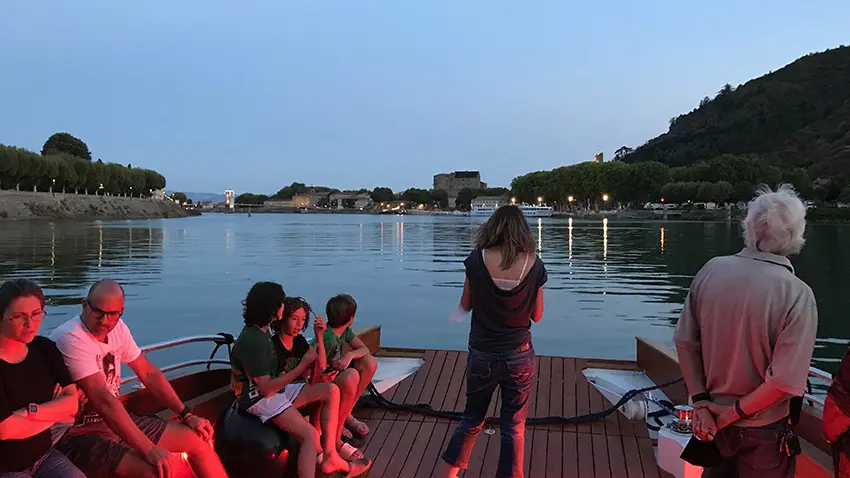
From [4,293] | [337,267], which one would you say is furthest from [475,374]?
[337,267]

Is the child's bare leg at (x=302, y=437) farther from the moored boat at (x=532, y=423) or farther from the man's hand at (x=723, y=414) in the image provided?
the man's hand at (x=723, y=414)

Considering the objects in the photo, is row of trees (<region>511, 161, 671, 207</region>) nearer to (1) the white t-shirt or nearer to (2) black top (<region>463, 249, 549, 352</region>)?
(2) black top (<region>463, 249, 549, 352</region>)

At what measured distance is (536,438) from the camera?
529 centimetres

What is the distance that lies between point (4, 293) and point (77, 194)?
11113cm

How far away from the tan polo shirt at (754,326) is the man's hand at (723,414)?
5 cm

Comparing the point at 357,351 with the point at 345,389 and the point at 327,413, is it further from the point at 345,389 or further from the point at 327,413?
the point at 327,413

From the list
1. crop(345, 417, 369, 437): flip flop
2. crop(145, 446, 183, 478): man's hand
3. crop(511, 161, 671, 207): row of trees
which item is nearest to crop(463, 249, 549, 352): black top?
crop(145, 446, 183, 478): man's hand

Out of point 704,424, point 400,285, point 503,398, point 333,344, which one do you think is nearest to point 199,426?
point 333,344

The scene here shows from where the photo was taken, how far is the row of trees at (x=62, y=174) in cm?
8561

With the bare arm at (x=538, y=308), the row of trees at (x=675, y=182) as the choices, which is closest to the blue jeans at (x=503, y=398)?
the bare arm at (x=538, y=308)

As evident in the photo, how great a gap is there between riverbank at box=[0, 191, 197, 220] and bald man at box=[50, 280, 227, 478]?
90851 millimetres

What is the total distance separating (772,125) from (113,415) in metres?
198

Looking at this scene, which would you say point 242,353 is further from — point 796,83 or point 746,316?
point 796,83

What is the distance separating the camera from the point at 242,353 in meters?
3.80
